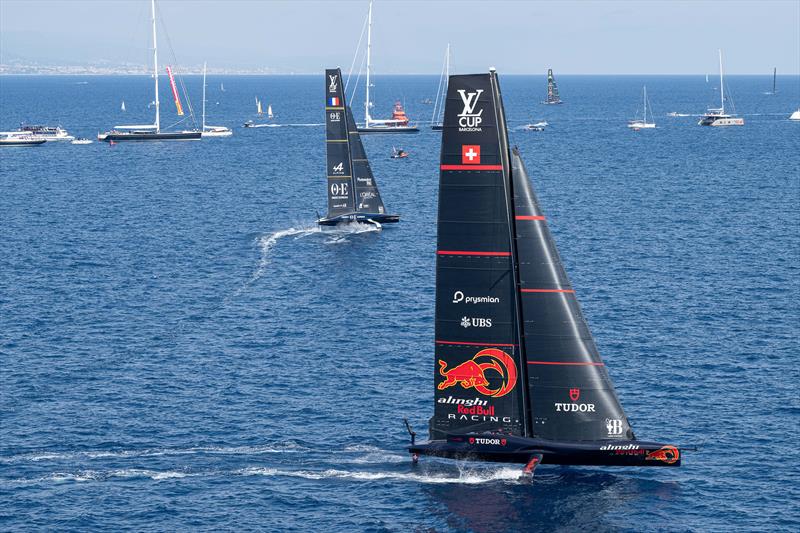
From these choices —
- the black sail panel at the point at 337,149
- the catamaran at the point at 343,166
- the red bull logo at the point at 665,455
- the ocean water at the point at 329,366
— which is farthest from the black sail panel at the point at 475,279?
the black sail panel at the point at 337,149

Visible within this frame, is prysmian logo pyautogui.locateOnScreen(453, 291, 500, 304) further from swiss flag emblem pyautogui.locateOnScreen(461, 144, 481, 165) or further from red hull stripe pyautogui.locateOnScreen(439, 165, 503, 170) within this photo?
swiss flag emblem pyautogui.locateOnScreen(461, 144, 481, 165)

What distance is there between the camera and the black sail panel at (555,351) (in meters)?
44.2

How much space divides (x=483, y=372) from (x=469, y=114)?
1037 centimetres

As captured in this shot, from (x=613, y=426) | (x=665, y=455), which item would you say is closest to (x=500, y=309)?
(x=613, y=426)

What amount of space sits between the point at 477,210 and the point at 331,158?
63032 millimetres

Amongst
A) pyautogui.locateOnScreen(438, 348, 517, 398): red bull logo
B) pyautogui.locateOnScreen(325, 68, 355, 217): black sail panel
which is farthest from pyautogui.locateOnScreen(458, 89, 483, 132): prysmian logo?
pyautogui.locateOnScreen(325, 68, 355, 217): black sail panel

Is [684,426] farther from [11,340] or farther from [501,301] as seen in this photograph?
[11,340]

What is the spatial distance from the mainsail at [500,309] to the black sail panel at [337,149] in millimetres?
60216

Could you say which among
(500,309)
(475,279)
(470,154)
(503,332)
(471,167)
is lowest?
(503,332)

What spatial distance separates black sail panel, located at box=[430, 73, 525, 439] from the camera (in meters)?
42.2

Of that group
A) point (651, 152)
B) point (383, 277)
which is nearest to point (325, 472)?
point (383, 277)

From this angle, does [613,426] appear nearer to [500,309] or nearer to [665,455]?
[665,455]

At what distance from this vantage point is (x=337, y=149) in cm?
10494

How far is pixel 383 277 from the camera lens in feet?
292
